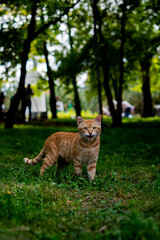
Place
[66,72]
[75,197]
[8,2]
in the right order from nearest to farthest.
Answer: [75,197], [8,2], [66,72]

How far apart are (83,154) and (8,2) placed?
9547mm

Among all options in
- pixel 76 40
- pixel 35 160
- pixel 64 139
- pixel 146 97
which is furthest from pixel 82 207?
pixel 146 97

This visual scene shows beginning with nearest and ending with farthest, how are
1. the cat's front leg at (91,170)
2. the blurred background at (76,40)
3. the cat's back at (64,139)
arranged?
1. the cat's front leg at (91,170)
2. the cat's back at (64,139)
3. the blurred background at (76,40)

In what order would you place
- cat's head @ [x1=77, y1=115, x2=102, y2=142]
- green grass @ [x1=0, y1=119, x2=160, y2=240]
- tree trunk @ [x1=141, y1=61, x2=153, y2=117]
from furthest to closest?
tree trunk @ [x1=141, y1=61, x2=153, y2=117] < cat's head @ [x1=77, y1=115, x2=102, y2=142] < green grass @ [x1=0, y1=119, x2=160, y2=240]

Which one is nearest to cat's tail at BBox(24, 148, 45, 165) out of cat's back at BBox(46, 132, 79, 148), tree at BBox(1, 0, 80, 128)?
cat's back at BBox(46, 132, 79, 148)

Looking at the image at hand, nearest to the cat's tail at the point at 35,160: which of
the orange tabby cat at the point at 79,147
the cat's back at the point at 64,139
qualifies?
the orange tabby cat at the point at 79,147

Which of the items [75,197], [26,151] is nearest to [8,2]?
[26,151]

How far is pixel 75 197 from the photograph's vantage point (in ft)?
10.2

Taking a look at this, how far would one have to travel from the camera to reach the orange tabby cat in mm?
3891

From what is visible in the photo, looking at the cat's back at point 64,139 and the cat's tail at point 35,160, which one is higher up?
the cat's back at point 64,139

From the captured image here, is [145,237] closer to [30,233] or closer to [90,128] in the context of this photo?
[30,233]

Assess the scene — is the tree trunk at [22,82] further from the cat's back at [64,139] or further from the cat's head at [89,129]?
the cat's head at [89,129]

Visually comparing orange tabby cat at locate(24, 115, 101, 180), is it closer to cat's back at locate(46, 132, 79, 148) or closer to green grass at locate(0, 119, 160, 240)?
cat's back at locate(46, 132, 79, 148)

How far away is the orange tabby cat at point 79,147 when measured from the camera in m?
3.89
